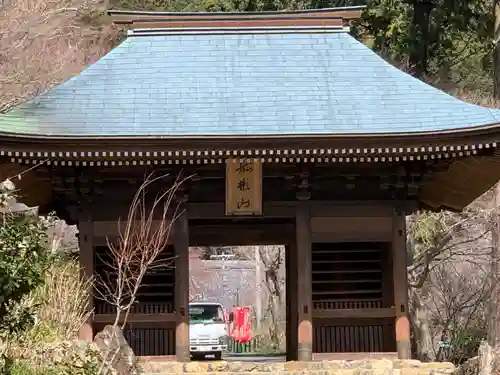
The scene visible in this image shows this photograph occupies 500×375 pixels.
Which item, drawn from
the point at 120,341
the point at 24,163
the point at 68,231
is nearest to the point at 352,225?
the point at 120,341

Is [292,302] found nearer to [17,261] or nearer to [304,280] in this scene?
[304,280]

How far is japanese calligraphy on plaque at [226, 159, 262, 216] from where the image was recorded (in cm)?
1141

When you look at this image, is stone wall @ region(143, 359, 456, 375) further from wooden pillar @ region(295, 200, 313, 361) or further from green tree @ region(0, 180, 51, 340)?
green tree @ region(0, 180, 51, 340)

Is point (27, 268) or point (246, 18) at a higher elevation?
point (246, 18)

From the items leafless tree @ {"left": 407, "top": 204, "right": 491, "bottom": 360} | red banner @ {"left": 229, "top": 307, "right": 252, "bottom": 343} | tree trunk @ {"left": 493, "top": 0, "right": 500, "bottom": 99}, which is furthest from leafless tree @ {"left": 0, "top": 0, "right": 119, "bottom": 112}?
red banner @ {"left": 229, "top": 307, "right": 252, "bottom": 343}

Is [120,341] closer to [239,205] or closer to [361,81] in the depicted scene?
[239,205]

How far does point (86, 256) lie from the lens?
11.8m

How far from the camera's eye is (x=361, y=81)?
13.1 meters

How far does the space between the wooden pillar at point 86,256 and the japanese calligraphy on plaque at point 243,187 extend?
2.02 metres

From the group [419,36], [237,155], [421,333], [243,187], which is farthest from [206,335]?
[237,155]

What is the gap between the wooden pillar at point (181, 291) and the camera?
11648 mm

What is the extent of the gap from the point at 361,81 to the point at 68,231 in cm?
1380

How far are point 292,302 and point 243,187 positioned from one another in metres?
2.97

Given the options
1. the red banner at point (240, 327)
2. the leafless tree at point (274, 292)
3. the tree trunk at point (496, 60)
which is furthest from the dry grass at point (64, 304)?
the red banner at point (240, 327)
